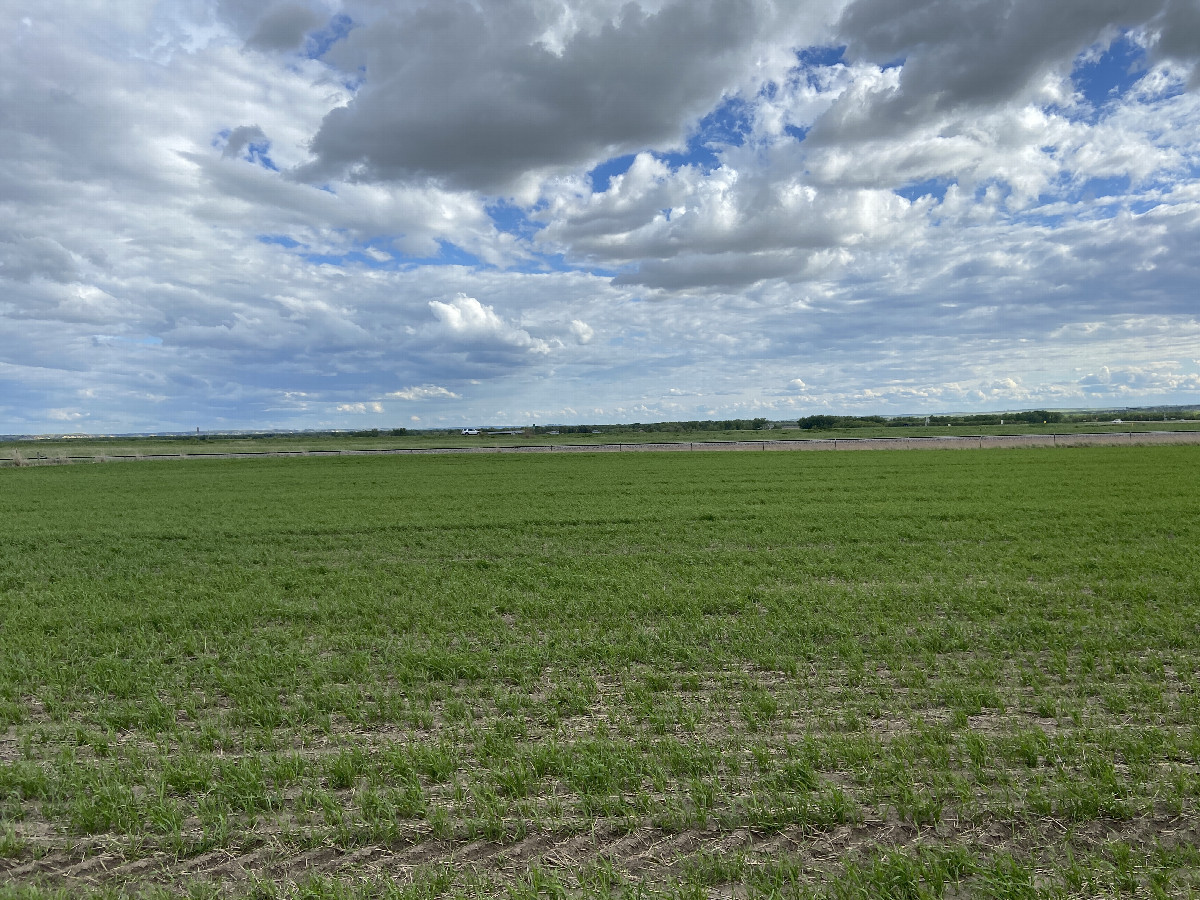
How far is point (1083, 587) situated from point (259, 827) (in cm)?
1398

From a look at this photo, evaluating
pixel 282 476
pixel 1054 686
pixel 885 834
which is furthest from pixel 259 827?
pixel 282 476

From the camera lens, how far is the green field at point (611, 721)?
475 cm

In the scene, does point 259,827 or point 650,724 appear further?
point 650,724

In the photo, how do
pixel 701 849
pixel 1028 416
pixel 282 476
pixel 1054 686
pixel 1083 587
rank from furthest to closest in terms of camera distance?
pixel 1028 416 → pixel 282 476 → pixel 1083 587 → pixel 1054 686 → pixel 701 849

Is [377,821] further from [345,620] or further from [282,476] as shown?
[282,476]

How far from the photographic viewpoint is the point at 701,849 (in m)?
4.82

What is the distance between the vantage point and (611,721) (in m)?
7.04

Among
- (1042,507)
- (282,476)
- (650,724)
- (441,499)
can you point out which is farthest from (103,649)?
(282,476)

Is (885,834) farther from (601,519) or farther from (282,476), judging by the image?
(282,476)

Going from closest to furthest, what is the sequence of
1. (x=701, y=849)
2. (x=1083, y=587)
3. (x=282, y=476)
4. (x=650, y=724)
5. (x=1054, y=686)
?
1. (x=701, y=849)
2. (x=650, y=724)
3. (x=1054, y=686)
4. (x=1083, y=587)
5. (x=282, y=476)

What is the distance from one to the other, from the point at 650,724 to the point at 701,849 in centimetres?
214

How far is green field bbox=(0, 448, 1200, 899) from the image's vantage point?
475cm

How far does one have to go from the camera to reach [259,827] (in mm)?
5266

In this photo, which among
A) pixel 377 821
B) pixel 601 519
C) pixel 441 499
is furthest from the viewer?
pixel 441 499
